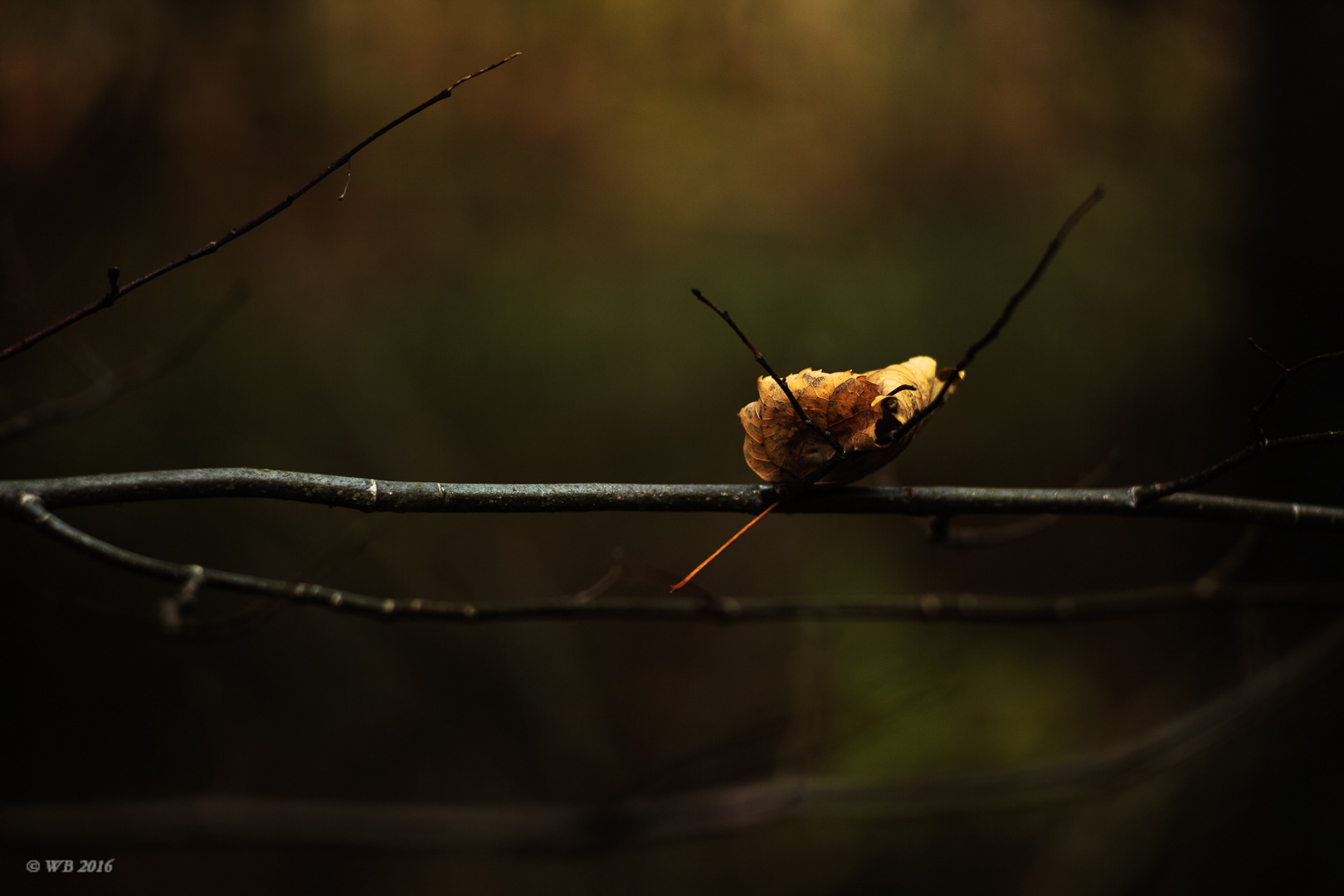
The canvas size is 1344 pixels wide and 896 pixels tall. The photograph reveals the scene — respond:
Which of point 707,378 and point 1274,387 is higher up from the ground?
point 707,378

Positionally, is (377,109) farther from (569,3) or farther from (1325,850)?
(1325,850)

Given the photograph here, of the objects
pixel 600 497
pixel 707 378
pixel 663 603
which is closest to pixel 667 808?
pixel 663 603

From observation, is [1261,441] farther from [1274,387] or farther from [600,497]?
[600,497]

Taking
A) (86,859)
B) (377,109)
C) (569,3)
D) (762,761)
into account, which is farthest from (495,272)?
(86,859)

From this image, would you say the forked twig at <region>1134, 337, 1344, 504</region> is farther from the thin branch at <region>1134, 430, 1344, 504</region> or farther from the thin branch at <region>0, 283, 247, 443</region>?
the thin branch at <region>0, 283, 247, 443</region>

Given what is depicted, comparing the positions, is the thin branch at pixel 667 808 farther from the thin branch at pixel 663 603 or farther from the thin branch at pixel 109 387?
the thin branch at pixel 109 387

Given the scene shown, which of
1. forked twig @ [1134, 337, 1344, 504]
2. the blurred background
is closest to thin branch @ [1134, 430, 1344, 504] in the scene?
forked twig @ [1134, 337, 1344, 504]

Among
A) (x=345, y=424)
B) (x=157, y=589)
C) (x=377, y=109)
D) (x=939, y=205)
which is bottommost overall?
(x=157, y=589)
